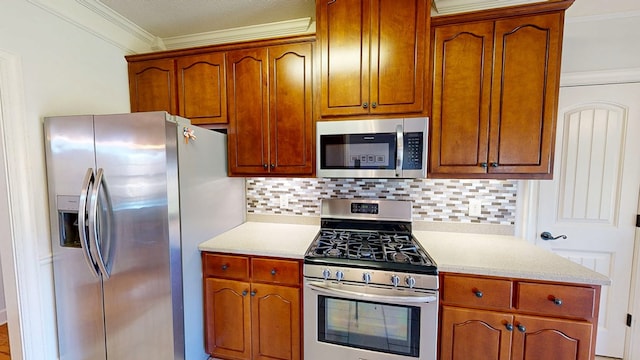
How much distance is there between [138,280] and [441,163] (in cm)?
199

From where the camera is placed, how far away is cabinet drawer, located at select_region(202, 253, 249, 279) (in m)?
1.58

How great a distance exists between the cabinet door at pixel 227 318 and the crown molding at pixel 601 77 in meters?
2.67

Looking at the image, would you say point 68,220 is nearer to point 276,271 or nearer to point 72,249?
point 72,249

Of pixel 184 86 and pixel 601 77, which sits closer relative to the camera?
pixel 601 77

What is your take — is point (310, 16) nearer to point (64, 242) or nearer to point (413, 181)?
point (413, 181)

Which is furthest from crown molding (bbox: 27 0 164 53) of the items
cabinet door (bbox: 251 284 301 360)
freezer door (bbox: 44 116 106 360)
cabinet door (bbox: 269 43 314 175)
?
cabinet door (bbox: 251 284 301 360)

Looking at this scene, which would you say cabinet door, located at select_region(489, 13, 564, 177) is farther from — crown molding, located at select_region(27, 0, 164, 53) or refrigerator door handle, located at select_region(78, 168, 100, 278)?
crown molding, located at select_region(27, 0, 164, 53)

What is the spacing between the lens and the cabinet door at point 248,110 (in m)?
1.78

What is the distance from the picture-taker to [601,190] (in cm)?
175

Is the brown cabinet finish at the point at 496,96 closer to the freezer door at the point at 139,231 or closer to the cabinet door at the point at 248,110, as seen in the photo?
the cabinet door at the point at 248,110

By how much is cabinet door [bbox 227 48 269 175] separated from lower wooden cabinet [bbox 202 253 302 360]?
0.71 metres

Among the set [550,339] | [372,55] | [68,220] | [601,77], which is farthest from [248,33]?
[550,339]

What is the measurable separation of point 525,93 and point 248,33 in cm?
211

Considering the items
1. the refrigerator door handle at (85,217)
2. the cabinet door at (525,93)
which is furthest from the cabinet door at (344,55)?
the refrigerator door handle at (85,217)
